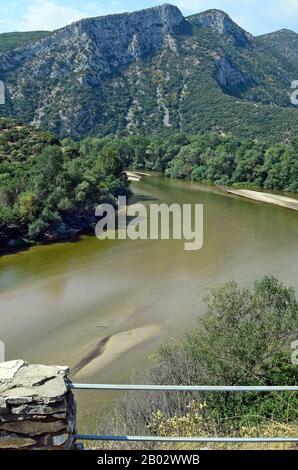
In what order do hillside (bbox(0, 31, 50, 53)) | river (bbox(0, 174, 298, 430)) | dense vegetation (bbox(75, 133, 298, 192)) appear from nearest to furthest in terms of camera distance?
river (bbox(0, 174, 298, 430))
dense vegetation (bbox(75, 133, 298, 192))
hillside (bbox(0, 31, 50, 53))

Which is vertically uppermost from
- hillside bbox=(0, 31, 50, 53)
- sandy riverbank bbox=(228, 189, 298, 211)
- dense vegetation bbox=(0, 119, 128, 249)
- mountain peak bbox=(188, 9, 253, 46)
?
mountain peak bbox=(188, 9, 253, 46)

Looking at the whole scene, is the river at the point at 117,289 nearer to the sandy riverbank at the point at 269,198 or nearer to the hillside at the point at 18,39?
the sandy riverbank at the point at 269,198

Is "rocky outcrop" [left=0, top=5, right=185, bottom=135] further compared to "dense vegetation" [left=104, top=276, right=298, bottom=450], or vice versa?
"rocky outcrop" [left=0, top=5, right=185, bottom=135]

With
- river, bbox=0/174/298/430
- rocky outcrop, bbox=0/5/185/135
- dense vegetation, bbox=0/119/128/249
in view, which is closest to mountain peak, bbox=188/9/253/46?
rocky outcrop, bbox=0/5/185/135

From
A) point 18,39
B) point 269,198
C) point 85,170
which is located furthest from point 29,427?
point 18,39

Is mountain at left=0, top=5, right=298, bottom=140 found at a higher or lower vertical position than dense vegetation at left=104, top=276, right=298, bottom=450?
higher

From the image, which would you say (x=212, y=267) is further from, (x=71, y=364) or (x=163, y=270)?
(x=71, y=364)

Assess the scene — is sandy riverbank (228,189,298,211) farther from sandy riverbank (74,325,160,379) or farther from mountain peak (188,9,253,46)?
mountain peak (188,9,253,46)
